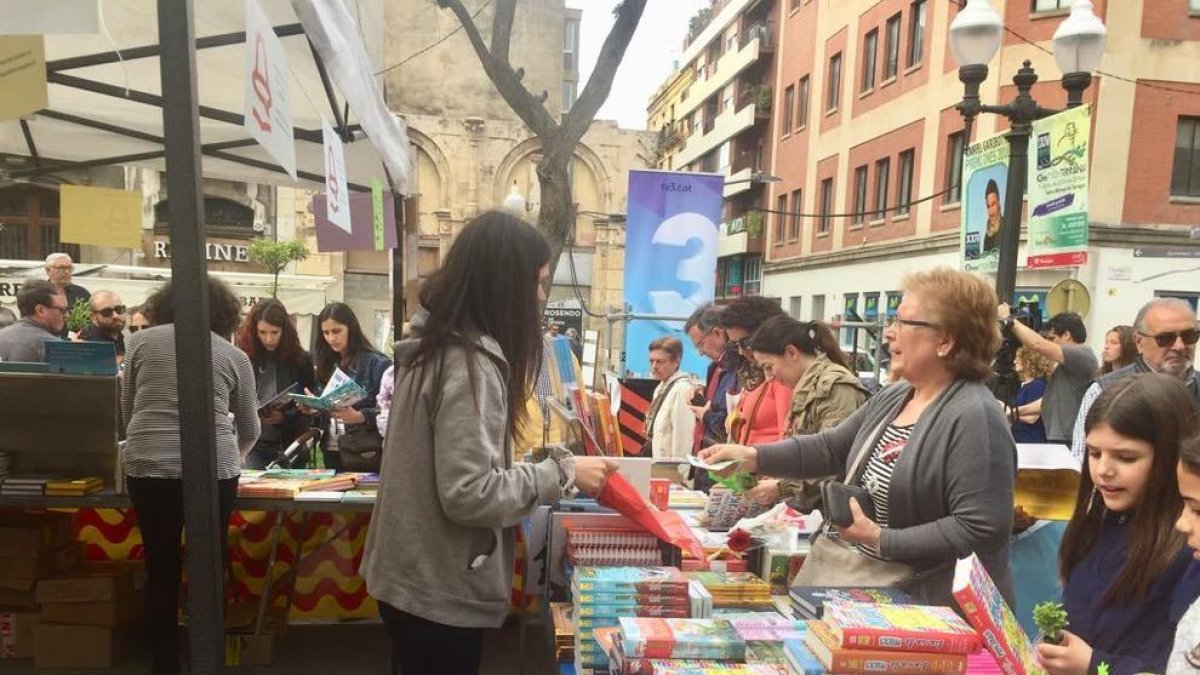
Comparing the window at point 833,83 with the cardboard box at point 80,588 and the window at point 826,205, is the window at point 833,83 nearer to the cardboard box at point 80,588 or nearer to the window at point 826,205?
the window at point 826,205

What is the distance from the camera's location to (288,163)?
2.25 metres

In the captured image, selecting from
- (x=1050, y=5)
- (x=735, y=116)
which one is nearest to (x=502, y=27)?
(x=1050, y=5)

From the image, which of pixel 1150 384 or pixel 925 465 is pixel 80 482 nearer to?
pixel 925 465

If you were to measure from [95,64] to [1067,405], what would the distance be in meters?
6.46

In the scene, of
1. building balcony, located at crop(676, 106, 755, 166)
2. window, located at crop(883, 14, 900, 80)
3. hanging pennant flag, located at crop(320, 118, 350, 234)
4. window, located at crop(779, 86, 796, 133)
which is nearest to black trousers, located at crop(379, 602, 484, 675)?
hanging pennant flag, located at crop(320, 118, 350, 234)

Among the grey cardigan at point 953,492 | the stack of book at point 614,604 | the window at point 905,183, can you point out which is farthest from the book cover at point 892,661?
the window at point 905,183

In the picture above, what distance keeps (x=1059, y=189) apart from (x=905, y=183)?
15571 mm

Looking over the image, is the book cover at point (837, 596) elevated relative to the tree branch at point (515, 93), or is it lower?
lower

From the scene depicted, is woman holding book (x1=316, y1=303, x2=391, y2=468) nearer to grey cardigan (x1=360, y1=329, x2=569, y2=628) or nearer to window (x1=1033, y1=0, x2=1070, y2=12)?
grey cardigan (x1=360, y1=329, x2=569, y2=628)

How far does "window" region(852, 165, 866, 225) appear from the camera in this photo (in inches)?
853

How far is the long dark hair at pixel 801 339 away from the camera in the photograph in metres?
3.90

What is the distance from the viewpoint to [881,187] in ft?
68.2

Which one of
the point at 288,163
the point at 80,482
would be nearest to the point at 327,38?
the point at 288,163

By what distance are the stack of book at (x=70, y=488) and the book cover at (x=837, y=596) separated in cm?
320
